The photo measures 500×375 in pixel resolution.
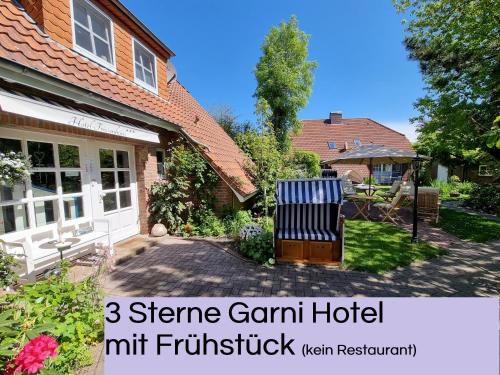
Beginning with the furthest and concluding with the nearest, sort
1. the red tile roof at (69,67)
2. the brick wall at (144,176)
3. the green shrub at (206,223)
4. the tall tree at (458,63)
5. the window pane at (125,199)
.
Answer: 1. the tall tree at (458,63)
2. the green shrub at (206,223)
3. the brick wall at (144,176)
4. the window pane at (125,199)
5. the red tile roof at (69,67)

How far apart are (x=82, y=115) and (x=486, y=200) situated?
16.6 meters

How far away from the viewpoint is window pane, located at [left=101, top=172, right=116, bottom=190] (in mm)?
6105

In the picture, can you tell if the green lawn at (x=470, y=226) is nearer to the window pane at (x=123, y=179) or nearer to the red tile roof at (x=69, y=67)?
the red tile roof at (x=69, y=67)

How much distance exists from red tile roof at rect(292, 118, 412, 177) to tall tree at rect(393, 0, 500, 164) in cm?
1664

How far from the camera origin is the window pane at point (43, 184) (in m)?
4.48

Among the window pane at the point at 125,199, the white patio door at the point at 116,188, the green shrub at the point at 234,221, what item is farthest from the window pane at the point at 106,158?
the green shrub at the point at 234,221

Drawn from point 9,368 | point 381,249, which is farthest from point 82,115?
point 381,249

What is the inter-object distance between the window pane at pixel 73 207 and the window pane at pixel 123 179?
4.27ft

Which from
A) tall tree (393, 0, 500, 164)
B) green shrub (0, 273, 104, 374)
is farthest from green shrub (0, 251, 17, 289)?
tall tree (393, 0, 500, 164)

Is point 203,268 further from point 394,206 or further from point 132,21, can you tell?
point 394,206

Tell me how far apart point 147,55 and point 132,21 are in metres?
1.24

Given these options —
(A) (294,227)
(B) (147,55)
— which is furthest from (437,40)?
(B) (147,55)

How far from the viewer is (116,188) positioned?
21.4 ft

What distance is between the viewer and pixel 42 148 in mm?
4629
